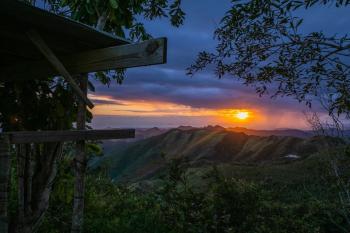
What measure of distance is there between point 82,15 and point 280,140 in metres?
24.1

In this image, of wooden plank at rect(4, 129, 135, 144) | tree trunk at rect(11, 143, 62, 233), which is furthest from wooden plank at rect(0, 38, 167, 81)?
tree trunk at rect(11, 143, 62, 233)

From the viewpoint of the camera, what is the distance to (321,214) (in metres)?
9.90

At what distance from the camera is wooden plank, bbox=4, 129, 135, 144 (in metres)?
3.57

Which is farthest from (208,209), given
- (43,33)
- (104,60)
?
(43,33)

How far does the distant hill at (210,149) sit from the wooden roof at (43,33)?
743 cm

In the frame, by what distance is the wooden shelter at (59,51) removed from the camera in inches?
145

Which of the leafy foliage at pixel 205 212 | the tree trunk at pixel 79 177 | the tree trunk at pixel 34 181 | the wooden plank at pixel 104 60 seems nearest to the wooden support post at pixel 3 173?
the tree trunk at pixel 79 177

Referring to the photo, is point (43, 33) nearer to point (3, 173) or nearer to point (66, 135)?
point (66, 135)

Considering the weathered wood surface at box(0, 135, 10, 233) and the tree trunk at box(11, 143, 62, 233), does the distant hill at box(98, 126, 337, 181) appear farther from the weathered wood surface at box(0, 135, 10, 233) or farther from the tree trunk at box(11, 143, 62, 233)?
the weathered wood surface at box(0, 135, 10, 233)

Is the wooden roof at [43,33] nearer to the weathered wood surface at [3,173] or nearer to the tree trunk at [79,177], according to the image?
the tree trunk at [79,177]

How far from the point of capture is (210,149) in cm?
3581

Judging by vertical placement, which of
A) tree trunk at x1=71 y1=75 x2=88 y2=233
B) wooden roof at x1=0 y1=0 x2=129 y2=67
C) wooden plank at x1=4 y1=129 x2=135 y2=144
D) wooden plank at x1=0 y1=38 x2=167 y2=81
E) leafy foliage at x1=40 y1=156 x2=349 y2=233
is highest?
wooden roof at x1=0 y1=0 x2=129 y2=67

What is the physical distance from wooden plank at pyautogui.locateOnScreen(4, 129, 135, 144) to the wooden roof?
0.95 metres

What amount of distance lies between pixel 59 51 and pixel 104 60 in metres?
0.75
